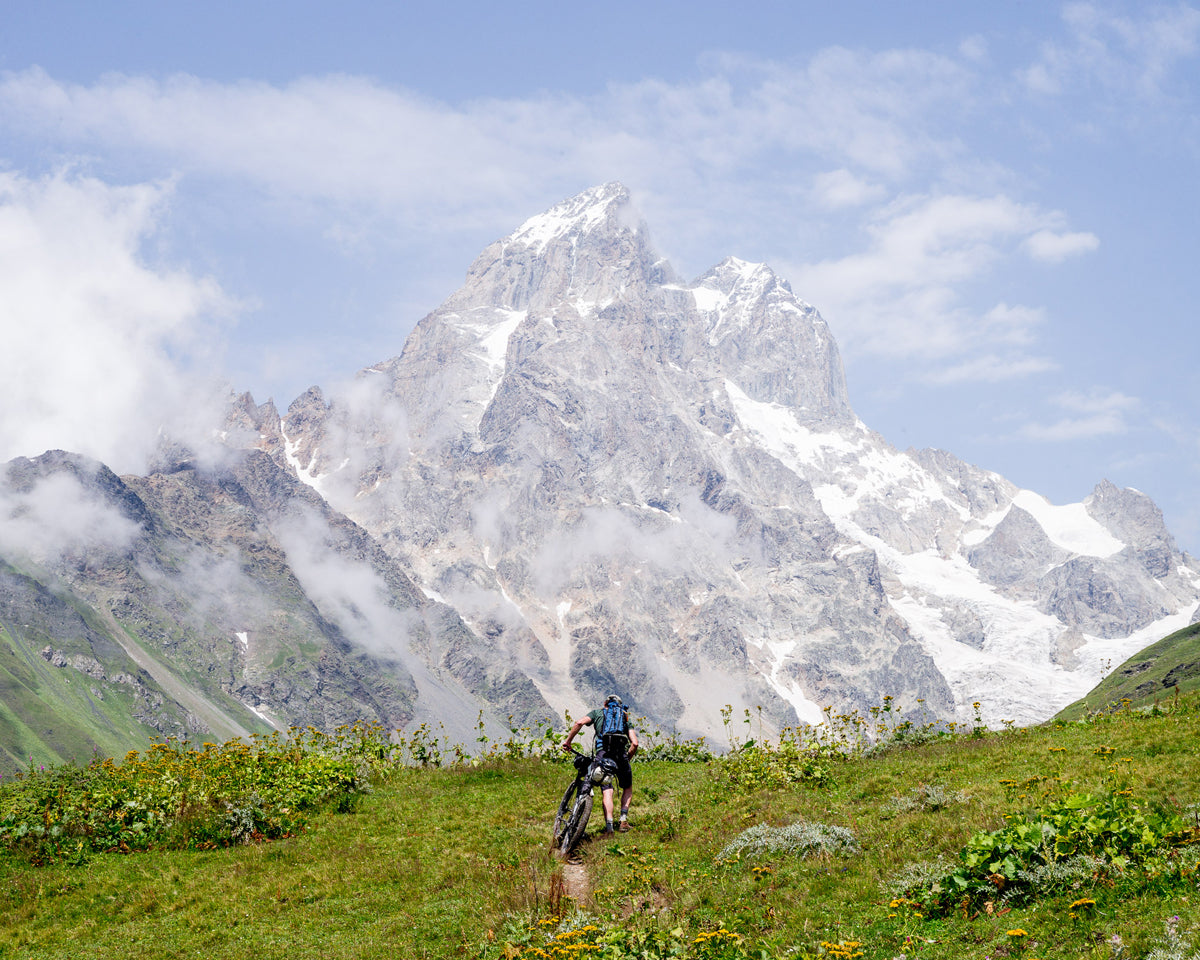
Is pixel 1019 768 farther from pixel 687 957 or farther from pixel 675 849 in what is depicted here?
pixel 687 957

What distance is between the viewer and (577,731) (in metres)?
22.1

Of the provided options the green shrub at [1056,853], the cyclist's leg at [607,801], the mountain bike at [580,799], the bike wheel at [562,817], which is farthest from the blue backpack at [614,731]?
the green shrub at [1056,853]

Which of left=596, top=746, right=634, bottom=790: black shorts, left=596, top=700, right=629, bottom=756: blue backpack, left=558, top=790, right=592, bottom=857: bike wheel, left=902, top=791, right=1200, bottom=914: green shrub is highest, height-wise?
left=596, top=700, right=629, bottom=756: blue backpack

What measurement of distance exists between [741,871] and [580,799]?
4.54 meters

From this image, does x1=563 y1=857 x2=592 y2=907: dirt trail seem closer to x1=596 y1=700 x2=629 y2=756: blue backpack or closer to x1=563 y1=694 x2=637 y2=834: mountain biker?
x1=563 y1=694 x2=637 y2=834: mountain biker

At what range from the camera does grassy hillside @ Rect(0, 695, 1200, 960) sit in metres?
12.9

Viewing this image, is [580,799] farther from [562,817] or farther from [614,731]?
[614,731]

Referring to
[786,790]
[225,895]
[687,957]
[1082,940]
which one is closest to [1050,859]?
[1082,940]

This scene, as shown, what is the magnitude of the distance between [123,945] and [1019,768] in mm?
19537

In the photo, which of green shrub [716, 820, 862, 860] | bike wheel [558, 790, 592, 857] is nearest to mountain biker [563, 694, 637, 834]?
bike wheel [558, 790, 592, 857]

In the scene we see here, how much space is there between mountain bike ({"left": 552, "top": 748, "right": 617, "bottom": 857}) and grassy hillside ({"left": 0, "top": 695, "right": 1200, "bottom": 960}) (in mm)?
617

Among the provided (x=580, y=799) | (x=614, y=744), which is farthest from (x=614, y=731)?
(x=580, y=799)

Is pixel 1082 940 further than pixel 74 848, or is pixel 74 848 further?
pixel 74 848

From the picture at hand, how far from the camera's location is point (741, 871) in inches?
688
